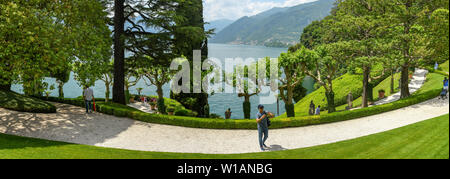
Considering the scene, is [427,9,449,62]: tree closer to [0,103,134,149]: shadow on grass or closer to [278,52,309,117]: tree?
[278,52,309,117]: tree

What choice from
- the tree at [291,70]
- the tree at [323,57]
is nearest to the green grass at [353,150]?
the tree at [291,70]

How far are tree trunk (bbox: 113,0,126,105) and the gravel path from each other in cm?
334

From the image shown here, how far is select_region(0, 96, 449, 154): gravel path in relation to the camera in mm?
12422

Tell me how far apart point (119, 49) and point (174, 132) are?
27.9 feet

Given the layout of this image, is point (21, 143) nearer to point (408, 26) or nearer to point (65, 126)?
point (65, 126)

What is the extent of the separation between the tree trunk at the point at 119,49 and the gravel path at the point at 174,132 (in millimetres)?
3337

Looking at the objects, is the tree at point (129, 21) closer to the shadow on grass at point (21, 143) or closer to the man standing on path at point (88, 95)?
the man standing on path at point (88, 95)

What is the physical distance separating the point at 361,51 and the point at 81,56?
1999 centimetres

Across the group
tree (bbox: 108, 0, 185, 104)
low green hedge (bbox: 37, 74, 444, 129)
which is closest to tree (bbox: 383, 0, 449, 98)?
low green hedge (bbox: 37, 74, 444, 129)

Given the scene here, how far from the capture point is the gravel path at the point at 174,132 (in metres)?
12.4

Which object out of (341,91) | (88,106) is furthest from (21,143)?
(341,91)
